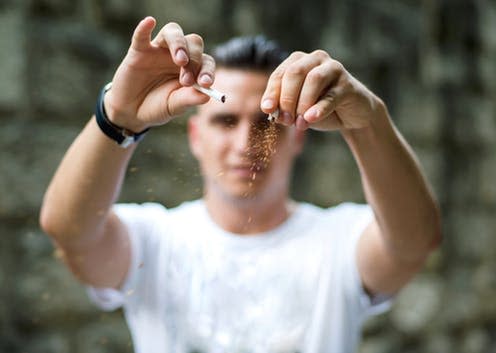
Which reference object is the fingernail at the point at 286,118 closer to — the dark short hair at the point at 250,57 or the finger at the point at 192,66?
the finger at the point at 192,66

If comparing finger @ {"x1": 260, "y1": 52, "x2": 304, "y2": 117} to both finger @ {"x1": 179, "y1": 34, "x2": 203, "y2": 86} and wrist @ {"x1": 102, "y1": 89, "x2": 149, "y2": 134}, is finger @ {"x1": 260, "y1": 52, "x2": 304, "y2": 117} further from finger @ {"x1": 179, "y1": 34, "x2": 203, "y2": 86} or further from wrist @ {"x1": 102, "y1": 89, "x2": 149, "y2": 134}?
wrist @ {"x1": 102, "y1": 89, "x2": 149, "y2": 134}

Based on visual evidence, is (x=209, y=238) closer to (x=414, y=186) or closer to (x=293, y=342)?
(x=293, y=342)

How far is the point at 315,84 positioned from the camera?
778 mm

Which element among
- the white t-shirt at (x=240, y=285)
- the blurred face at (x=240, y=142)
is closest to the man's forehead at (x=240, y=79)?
the blurred face at (x=240, y=142)

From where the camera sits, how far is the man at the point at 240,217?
849 mm

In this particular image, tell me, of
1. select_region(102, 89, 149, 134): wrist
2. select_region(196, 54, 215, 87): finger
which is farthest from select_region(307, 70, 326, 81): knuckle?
select_region(102, 89, 149, 134): wrist

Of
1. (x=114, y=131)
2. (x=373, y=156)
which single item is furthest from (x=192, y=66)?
(x=373, y=156)

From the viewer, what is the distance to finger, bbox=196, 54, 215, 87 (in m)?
0.79

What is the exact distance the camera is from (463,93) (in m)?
2.97

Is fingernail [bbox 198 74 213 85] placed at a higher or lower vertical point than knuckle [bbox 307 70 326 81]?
lower

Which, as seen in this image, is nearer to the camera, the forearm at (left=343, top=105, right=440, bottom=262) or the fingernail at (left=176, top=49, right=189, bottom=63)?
the fingernail at (left=176, top=49, right=189, bottom=63)

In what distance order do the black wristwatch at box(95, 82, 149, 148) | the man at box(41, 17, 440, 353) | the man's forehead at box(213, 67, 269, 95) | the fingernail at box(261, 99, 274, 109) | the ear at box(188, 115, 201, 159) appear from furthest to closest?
the ear at box(188, 115, 201, 159) → the man's forehead at box(213, 67, 269, 95) → the black wristwatch at box(95, 82, 149, 148) → the man at box(41, 17, 440, 353) → the fingernail at box(261, 99, 274, 109)

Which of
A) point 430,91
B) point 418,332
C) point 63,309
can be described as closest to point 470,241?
point 418,332

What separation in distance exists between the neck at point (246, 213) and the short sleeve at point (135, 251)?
0.39 feet
